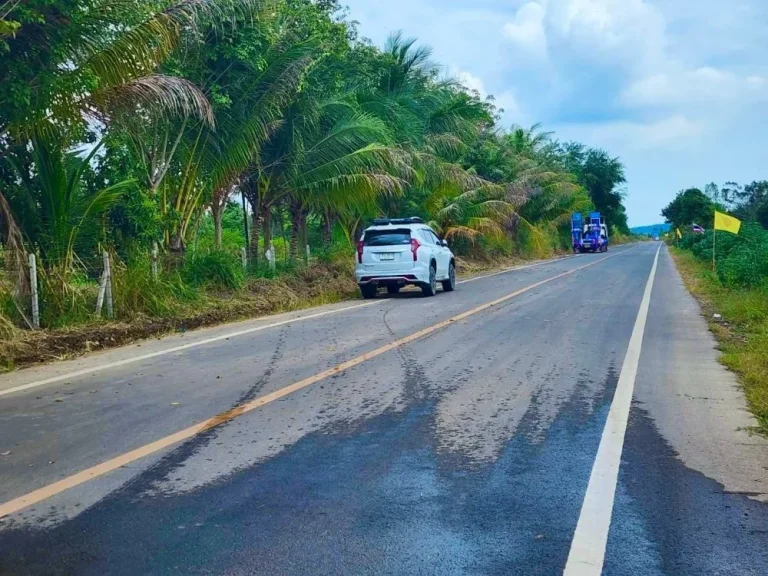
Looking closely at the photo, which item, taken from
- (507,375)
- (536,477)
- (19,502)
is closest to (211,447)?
(19,502)

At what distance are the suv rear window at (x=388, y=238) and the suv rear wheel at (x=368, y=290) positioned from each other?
1050 mm

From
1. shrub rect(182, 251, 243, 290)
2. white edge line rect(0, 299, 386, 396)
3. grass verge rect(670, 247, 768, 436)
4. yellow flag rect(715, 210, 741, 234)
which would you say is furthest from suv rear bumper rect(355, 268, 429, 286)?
yellow flag rect(715, 210, 741, 234)

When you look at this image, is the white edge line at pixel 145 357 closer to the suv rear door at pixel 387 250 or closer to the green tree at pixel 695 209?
the suv rear door at pixel 387 250

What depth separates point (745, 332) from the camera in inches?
491

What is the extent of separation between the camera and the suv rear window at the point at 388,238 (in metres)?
18.9

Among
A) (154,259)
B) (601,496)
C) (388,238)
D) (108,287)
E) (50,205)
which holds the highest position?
(50,205)

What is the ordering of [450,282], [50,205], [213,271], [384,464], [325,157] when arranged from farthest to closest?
[450,282]
[325,157]
[213,271]
[50,205]
[384,464]

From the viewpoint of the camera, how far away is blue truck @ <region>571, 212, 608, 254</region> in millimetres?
65625

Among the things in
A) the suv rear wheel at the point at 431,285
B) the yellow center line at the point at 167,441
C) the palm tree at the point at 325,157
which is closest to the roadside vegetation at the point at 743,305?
the yellow center line at the point at 167,441

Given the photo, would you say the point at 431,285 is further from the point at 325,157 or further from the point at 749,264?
the point at 749,264

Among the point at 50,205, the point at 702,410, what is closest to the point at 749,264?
the point at 702,410

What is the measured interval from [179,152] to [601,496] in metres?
14.1

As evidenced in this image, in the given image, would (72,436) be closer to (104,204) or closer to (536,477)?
(536,477)

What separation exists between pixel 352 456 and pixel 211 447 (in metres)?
1.09
